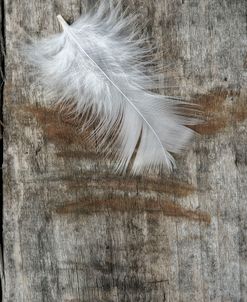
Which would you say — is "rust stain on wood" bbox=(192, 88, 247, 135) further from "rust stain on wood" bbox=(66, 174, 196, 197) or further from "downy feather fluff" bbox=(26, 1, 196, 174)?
"rust stain on wood" bbox=(66, 174, 196, 197)

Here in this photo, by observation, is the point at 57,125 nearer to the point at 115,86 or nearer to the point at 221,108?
the point at 115,86

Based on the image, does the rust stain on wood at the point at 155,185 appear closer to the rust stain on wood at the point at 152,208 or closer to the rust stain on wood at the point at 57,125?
the rust stain on wood at the point at 152,208

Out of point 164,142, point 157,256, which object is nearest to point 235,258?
point 157,256

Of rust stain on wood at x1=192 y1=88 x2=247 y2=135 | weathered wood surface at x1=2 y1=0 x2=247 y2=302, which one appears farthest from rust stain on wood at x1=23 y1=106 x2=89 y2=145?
rust stain on wood at x1=192 y1=88 x2=247 y2=135

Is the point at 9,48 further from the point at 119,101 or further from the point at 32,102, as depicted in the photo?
the point at 119,101

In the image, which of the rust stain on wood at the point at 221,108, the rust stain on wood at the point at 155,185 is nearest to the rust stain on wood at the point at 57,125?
the rust stain on wood at the point at 155,185

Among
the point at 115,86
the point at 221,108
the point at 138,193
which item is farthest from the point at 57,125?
the point at 221,108
